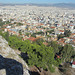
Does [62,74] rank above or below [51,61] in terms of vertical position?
below

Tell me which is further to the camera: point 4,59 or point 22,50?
point 22,50

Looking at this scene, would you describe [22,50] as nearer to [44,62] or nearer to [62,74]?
[44,62]

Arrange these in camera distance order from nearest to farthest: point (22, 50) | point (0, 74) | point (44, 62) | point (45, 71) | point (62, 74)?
point (0, 74) < point (44, 62) < point (45, 71) < point (62, 74) < point (22, 50)

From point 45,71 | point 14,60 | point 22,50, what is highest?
point 14,60

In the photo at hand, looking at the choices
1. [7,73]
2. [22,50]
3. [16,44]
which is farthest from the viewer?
[16,44]

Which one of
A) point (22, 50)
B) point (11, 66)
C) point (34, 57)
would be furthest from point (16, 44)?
point (11, 66)

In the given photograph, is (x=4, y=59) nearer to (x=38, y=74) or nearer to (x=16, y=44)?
(x=38, y=74)
